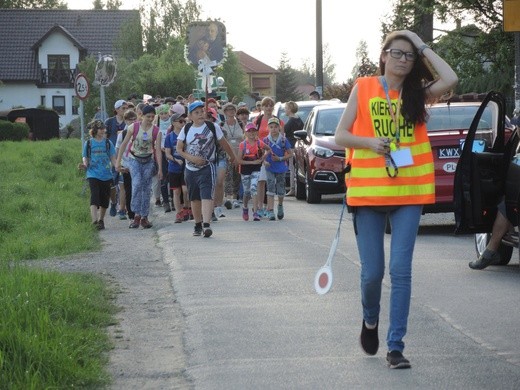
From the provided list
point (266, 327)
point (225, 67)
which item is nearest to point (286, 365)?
point (266, 327)

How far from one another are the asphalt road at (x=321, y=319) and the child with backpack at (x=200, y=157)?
123 cm

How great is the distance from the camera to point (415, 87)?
7.49 meters

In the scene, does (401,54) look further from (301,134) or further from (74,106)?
(74,106)

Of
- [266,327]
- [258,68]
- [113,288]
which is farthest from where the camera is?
[258,68]

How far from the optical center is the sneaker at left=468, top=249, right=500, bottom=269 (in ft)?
39.3

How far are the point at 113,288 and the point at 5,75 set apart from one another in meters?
90.5

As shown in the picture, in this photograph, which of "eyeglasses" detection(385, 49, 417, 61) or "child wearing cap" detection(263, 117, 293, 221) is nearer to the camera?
"eyeglasses" detection(385, 49, 417, 61)

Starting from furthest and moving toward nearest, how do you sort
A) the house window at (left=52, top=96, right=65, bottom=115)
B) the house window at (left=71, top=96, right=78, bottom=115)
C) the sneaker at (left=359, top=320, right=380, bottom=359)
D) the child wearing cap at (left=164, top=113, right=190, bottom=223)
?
the house window at (left=52, top=96, right=65, bottom=115)
the house window at (left=71, top=96, right=78, bottom=115)
the child wearing cap at (left=164, top=113, right=190, bottom=223)
the sneaker at (left=359, top=320, right=380, bottom=359)

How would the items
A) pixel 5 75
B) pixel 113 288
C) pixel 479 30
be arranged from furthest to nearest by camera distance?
pixel 5 75 → pixel 479 30 → pixel 113 288

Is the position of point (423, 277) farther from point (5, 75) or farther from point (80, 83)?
point (5, 75)

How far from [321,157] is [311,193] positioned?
0.80m

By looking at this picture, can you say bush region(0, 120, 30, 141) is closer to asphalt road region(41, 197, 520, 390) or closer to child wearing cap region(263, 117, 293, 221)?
child wearing cap region(263, 117, 293, 221)

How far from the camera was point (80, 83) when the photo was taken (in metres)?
30.4

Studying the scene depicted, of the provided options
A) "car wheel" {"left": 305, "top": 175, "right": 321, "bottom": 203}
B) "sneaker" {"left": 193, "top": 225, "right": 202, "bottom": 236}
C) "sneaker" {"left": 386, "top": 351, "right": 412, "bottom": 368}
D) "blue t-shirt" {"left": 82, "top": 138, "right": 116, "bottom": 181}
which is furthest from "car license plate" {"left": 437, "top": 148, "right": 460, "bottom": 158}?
"sneaker" {"left": 386, "top": 351, "right": 412, "bottom": 368}
